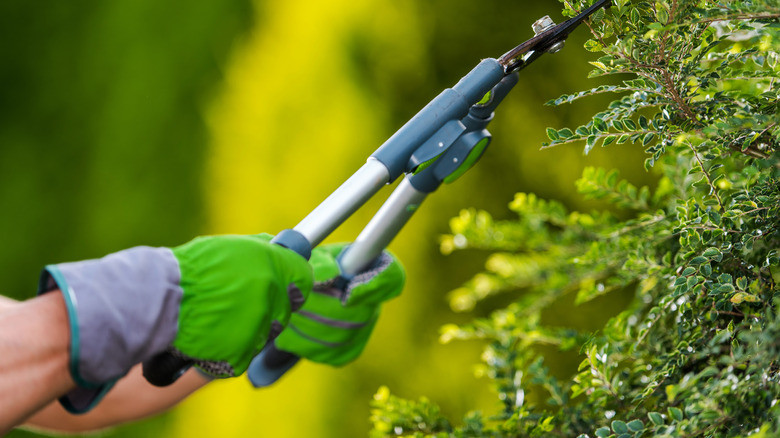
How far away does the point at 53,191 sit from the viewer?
5.52 ft

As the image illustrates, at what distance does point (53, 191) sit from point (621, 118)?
151 cm

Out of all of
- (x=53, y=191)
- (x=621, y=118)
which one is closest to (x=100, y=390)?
(x=621, y=118)

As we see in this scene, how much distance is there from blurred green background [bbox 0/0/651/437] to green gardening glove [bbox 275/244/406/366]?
56 centimetres

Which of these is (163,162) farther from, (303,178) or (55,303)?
(55,303)

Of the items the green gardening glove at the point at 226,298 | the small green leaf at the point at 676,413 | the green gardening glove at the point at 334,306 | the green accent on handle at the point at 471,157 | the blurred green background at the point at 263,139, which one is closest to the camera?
the small green leaf at the point at 676,413

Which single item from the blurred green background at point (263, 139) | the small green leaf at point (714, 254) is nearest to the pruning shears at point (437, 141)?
the small green leaf at point (714, 254)

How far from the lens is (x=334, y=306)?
2.81 feet

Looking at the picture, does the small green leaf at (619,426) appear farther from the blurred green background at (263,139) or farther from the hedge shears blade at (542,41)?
the blurred green background at (263,139)

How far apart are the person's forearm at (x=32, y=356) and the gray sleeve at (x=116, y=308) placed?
1cm

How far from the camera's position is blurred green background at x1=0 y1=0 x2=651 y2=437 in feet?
4.51

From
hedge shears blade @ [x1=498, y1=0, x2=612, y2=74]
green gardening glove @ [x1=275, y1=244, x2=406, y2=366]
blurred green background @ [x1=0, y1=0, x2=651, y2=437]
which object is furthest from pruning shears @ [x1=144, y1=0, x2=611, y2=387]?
blurred green background @ [x1=0, y1=0, x2=651, y2=437]

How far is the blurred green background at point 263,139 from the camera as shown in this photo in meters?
1.38

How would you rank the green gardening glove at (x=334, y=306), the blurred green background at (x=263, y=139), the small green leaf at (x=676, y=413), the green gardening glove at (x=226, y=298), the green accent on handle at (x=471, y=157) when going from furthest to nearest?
the blurred green background at (x=263, y=139) → the green gardening glove at (x=334, y=306) → the green accent on handle at (x=471, y=157) → the green gardening glove at (x=226, y=298) → the small green leaf at (x=676, y=413)

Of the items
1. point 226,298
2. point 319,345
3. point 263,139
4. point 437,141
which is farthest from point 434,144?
point 263,139
